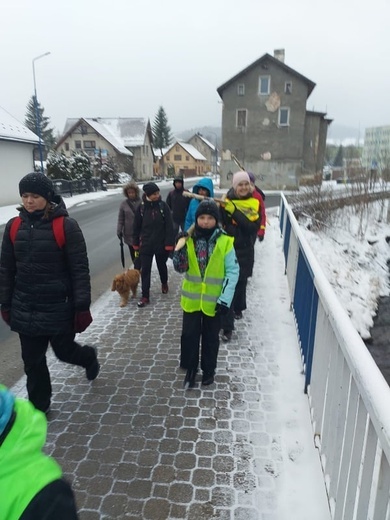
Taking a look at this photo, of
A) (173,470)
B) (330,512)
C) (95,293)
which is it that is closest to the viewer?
(330,512)

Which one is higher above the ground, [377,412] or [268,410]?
[377,412]

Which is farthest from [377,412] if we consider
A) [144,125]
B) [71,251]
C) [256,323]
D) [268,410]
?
[144,125]

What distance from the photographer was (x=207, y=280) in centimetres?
357

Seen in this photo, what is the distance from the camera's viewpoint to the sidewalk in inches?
98.2

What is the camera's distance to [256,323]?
17.3 feet

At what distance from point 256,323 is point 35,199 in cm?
336

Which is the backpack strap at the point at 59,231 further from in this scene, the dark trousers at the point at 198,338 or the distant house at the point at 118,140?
the distant house at the point at 118,140

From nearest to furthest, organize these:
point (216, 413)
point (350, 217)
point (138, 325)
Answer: point (216, 413) → point (138, 325) → point (350, 217)

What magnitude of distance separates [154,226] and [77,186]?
24634 mm

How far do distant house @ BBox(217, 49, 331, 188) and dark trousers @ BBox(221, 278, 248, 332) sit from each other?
30.2 meters

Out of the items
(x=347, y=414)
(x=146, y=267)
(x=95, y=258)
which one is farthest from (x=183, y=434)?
(x=95, y=258)

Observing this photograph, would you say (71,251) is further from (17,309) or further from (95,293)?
(95,293)

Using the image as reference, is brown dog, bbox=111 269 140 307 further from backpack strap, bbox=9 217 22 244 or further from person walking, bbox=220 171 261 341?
backpack strap, bbox=9 217 22 244

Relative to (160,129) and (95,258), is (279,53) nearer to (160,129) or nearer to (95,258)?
(95,258)
